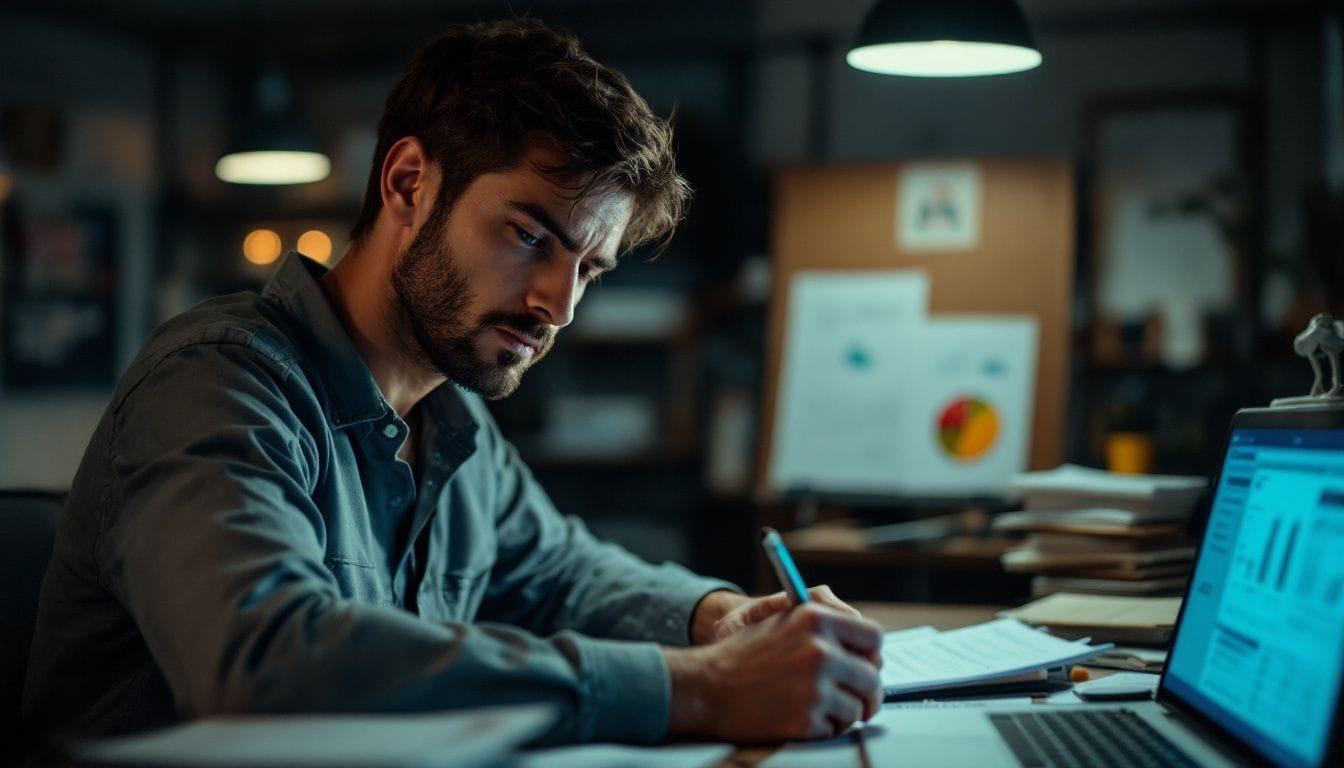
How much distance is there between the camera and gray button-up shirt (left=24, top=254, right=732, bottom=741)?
2.97 feet

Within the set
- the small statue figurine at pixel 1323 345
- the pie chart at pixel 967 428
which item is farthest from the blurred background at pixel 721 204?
the small statue figurine at pixel 1323 345

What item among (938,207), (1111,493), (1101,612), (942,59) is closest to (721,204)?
(938,207)

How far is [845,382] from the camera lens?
12.0 ft

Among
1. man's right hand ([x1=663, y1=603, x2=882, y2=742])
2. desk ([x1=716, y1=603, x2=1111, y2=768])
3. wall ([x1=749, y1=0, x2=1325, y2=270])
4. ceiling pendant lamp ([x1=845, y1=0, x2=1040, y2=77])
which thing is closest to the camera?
man's right hand ([x1=663, y1=603, x2=882, y2=742])

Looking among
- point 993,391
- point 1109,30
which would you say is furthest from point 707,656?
point 1109,30

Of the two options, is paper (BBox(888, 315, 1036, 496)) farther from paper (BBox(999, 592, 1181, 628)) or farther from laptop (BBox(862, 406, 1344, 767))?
laptop (BBox(862, 406, 1344, 767))

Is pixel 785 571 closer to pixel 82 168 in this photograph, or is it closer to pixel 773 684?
pixel 773 684

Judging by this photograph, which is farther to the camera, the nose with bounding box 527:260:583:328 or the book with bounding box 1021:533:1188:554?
the book with bounding box 1021:533:1188:554

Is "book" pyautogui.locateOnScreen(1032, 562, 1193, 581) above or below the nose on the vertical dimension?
below

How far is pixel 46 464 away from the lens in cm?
529

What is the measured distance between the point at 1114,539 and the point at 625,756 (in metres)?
1.19

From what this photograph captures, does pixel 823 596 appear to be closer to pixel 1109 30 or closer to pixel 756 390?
pixel 756 390

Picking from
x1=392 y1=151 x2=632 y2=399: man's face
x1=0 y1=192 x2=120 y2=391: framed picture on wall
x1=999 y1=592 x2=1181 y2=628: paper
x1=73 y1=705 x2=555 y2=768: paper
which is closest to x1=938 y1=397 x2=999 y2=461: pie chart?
x1=999 y1=592 x2=1181 y2=628: paper

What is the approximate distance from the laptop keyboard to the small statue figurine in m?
0.44
